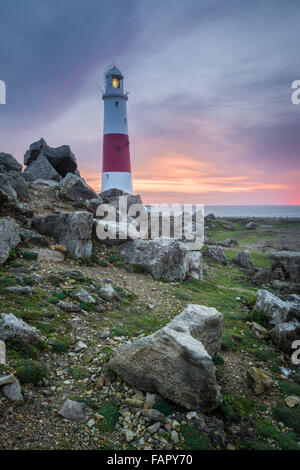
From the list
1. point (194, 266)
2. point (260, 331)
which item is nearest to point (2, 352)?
point (260, 331)

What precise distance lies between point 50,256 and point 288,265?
20967 mm

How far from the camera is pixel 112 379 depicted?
24.3ft

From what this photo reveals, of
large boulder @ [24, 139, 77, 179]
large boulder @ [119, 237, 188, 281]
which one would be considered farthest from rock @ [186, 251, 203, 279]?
large boulder @ [24, 139, 77, 179]

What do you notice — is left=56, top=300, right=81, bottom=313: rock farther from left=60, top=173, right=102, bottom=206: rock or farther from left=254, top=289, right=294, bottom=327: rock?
left=60, top=173, right=102, bottom=206: rock

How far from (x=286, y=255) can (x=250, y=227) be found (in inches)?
1872

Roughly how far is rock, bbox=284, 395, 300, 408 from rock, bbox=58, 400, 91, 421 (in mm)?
5760

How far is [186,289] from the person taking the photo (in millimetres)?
17438

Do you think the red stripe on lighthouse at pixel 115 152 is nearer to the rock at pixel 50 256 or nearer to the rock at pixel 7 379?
the rock at pixel 50 256

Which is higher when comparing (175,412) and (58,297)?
(58,297)

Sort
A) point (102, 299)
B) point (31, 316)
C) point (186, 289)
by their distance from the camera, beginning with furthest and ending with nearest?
point (186, 289) → point (102, 299) → point (31, 316)
